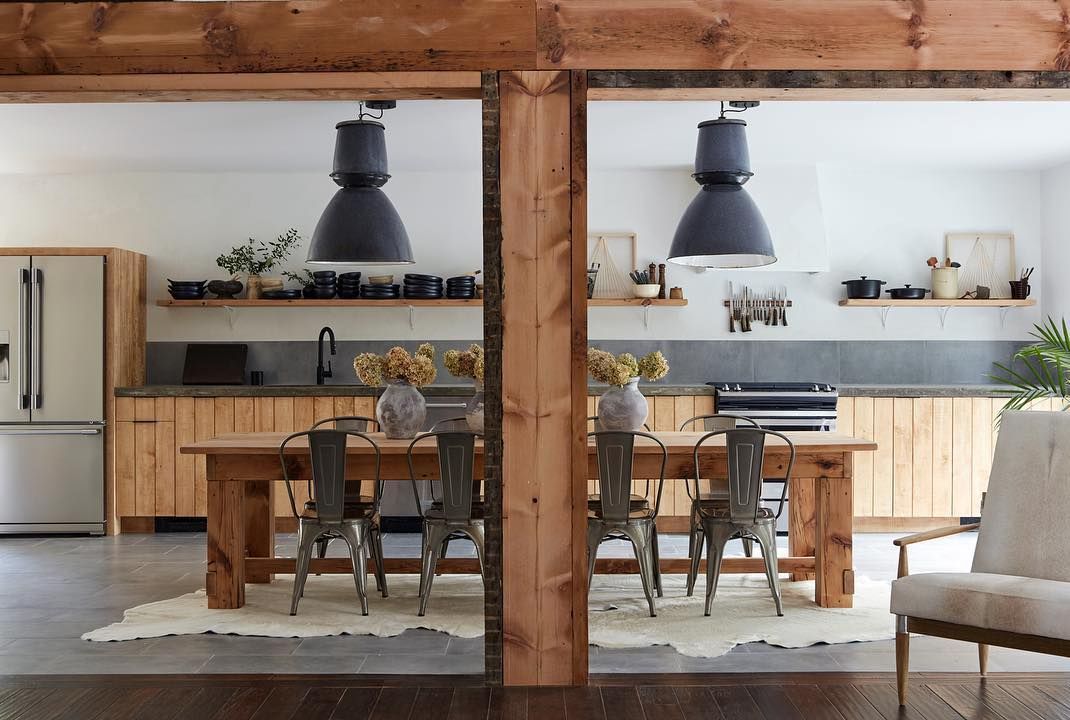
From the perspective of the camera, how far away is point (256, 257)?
7.96 meters

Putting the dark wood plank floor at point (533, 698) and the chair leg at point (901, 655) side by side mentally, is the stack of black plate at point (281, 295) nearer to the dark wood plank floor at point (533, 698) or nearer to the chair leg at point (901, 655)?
the dark wood plank floor at point (533, 698)

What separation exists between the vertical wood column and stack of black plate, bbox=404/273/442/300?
404 cm

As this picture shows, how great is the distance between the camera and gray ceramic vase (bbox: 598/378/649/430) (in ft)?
16.7

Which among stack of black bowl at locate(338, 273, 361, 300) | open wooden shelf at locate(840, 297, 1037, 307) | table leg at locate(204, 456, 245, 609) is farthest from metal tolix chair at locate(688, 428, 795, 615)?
stack of black bowl at locate(338, 273, 361, 300)

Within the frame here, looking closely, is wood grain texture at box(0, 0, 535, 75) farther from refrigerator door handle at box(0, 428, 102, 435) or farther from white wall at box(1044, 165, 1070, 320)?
white wall at box(1044, 165, 1070, 320)

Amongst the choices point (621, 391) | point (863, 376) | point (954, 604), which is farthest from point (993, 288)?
point (954, 604)

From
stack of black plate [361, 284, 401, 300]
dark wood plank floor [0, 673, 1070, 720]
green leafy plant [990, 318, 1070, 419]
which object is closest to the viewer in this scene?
dark wood plank floor [0, 673, 1070, 720]

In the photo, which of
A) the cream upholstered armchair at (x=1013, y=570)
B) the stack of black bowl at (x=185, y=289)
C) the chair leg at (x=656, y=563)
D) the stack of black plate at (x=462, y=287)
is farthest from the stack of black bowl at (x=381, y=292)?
the cream upholstered armchair at (x=1013, y=570)

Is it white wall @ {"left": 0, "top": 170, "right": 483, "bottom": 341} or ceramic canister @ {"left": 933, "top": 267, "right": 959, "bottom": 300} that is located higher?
white wall @ {"left": 0, "top": 170, "right": 483, "bottom": 341}

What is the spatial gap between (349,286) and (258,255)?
2.79 ft

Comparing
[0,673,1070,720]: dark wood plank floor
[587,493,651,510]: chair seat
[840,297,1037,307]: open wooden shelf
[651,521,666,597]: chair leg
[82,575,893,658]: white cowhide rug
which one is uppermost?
[840,297,1037,307]: open wooden shelf

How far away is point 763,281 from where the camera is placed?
7945 mm

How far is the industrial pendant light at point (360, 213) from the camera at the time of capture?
18.0ft

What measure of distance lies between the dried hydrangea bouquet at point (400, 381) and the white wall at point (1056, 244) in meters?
5.23
